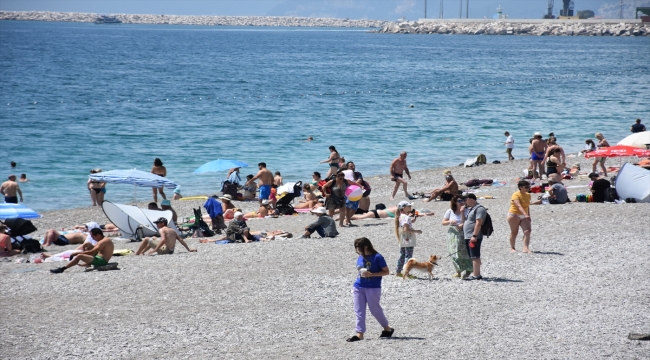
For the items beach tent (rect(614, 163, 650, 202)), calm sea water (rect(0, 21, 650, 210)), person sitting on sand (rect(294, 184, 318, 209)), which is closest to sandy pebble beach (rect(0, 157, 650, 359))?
beach tent (rect(614, 163, 650, 202))

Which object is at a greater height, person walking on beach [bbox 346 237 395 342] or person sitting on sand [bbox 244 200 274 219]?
person walking on beach [bbox 346 237 395 342]

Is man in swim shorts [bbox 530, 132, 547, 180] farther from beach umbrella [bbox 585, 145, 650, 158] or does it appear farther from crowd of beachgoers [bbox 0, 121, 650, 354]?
beach umbrella [bbox 585, 145, 650, 158]

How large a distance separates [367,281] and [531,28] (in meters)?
174

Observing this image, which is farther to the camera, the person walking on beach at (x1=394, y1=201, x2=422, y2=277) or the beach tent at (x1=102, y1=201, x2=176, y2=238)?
the beach tent at (x1=102, y1=201, x2=176, y2=238)

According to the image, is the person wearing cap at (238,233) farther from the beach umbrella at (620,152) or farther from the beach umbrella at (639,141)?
the beach umbrella at (639,141)

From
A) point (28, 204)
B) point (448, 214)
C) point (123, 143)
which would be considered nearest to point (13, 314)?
point (448, 214)

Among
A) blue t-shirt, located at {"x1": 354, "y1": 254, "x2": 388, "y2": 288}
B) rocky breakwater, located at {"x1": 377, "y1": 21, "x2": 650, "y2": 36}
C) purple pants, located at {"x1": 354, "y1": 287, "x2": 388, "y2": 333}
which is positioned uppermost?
rocky breakwater, located at {"x1": 377, "y1": 21, "x2": 650, "y2": 36}

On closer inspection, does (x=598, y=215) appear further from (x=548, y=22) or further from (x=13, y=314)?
(x=548, y=22)

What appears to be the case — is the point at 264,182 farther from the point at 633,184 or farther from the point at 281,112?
the point at 281,112

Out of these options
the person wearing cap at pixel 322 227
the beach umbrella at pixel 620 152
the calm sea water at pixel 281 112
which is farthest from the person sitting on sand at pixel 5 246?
the beach umbrella at pixel 620 152

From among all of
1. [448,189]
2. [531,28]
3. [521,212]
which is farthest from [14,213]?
[531,28]

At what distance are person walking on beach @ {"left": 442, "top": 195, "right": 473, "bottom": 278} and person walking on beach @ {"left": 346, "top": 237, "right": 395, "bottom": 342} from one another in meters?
2.72

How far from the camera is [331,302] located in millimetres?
10359

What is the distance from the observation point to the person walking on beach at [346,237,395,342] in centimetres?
841
